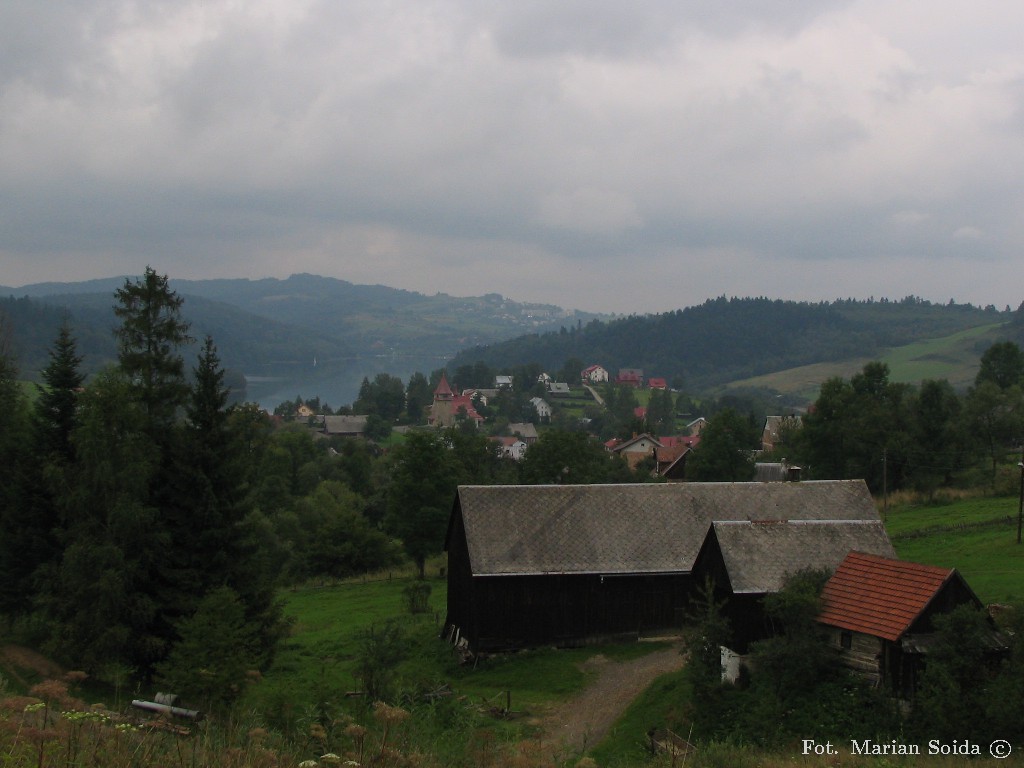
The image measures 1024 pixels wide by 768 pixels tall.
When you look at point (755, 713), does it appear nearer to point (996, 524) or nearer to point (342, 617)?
point (342, 617)

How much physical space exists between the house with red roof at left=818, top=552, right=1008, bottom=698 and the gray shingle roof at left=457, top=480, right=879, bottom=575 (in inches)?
397

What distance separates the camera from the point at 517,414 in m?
176

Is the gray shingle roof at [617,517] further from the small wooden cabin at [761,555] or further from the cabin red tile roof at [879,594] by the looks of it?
the cabin red tile roof at [879,594]

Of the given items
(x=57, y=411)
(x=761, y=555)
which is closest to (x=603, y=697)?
(x=761, y=555)

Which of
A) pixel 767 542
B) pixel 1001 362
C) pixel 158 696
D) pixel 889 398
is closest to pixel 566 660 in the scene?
pixel 767 542

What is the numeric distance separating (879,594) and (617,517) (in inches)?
497

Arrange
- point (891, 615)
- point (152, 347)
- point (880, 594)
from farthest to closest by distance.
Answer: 1. point (152, 347)
2. point (880, 594)
3. point (891, 615)

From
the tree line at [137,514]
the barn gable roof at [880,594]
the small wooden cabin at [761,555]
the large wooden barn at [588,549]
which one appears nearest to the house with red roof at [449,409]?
the large wooden barn at [588,549]

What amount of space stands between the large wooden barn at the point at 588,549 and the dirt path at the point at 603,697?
1.87m

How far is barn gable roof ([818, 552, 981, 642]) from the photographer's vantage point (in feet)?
64.3

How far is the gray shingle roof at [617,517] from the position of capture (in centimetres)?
3058

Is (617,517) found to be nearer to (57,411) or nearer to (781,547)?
(781,547)

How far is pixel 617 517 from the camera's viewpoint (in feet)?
106

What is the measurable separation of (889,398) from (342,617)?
145ft
